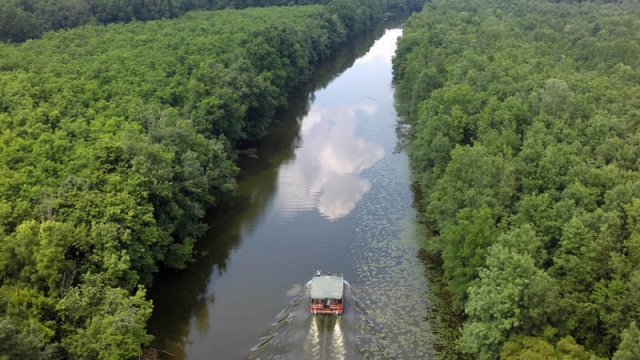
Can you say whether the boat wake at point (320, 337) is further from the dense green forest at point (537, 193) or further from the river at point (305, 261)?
the dense green forest at point (537, 193)

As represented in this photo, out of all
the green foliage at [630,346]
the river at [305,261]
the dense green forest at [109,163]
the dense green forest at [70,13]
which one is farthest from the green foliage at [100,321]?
the dense green forest at [70,13]

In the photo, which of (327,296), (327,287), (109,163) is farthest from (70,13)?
(327,296)

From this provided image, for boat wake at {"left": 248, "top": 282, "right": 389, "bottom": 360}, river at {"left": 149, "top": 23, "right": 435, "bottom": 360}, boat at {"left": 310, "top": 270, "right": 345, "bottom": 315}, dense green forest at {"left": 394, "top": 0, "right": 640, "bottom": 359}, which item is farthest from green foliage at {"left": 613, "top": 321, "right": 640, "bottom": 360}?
boat at {"left": 310, "top": 270, "right": 345, "bottom": 315}

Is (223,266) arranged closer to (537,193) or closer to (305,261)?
(305,261)

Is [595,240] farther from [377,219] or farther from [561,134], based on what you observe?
[377,219]

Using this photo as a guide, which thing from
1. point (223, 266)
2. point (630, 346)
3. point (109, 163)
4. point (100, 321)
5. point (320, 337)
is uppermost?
point (109, 163)

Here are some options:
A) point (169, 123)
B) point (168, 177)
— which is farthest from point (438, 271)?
point (169, 123)

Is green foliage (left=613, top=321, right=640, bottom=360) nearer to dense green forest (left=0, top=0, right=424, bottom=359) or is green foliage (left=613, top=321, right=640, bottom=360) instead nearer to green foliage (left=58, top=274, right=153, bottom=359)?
green foliage (left=58, top=274, right=153, bottom=359)
